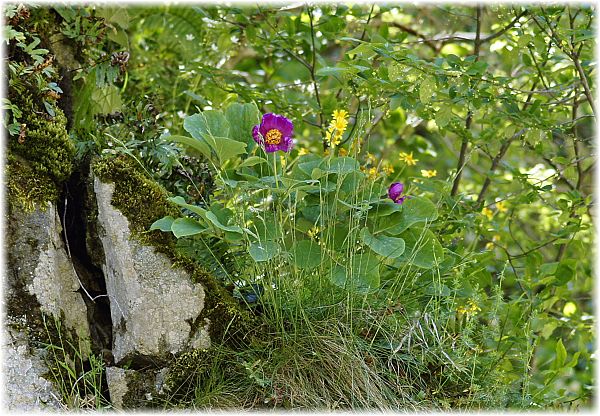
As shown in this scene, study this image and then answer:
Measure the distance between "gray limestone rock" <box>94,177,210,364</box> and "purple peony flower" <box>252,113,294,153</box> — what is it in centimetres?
45

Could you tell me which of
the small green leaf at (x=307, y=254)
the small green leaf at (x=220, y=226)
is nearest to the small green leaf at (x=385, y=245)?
the small green leaf at (x=307, y=254)

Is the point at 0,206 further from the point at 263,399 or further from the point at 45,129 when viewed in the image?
the point at 263,399

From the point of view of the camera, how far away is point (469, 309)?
2.50m

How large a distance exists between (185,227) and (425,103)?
917 mm

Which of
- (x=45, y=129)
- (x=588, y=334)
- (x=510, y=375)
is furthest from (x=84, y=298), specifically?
(x=588, y=334)

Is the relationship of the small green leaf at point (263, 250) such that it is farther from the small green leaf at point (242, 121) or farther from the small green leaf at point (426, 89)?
the small green leaf at point (426, 89)

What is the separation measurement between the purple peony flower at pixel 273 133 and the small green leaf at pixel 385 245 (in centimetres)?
34

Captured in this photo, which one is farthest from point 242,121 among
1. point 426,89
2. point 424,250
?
point 424,250

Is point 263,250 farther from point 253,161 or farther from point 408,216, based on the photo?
point 408,216

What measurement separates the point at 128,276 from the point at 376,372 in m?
0.77

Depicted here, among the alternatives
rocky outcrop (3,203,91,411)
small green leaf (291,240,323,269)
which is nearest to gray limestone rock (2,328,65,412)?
rocky outcrop (3,203,91,411)

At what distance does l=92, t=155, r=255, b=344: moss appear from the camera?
2240 mm

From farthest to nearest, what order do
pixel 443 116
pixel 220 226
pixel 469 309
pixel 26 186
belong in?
1. pixel 443 116
2. pixel 469 309
3. pixel 26 186
4. pixel 220 226

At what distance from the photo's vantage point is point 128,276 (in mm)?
2217
